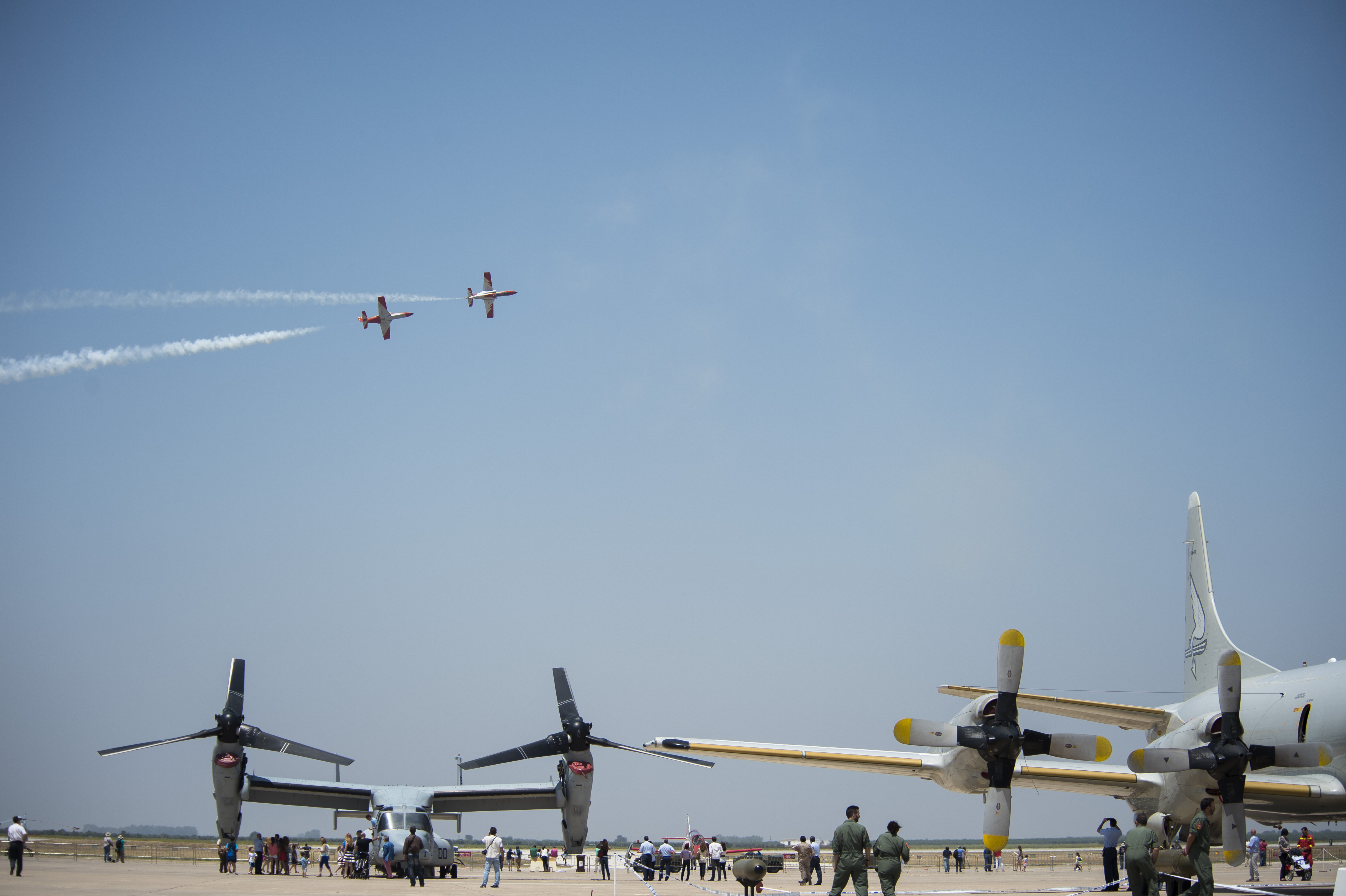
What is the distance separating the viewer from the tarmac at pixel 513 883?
20719 mm

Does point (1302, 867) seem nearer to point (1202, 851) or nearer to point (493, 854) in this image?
point (1202, 851)

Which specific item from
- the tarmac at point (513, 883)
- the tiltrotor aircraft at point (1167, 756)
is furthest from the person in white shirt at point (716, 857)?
the tiltrotor aircraft at point (1167, 756)

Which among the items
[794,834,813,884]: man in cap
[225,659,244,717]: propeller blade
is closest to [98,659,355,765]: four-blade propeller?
[225,659,244,717]: propeller blade

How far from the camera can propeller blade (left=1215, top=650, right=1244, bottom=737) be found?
1911 cm

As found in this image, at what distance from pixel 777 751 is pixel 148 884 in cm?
1447

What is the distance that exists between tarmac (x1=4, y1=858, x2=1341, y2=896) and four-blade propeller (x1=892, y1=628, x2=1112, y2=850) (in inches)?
81.8

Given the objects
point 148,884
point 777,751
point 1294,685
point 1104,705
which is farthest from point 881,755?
point 148,884

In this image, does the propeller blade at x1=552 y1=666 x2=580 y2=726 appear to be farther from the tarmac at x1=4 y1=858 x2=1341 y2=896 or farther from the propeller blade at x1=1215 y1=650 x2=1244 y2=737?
the propeller blade at x1=1215 y1=650 x2=1244 y2=737

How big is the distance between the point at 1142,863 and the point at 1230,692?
7.91 m

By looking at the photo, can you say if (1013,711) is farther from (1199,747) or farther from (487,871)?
(487,871)

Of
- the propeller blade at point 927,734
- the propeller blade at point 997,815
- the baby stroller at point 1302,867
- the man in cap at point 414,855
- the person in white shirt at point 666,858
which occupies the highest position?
the propeller blade at point 927,734

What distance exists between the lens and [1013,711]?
19531mm

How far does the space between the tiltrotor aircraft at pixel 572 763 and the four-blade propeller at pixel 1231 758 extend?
17900 mm

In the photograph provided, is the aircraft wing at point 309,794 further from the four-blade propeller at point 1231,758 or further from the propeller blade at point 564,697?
the four-blade propeller at point 1231,758
